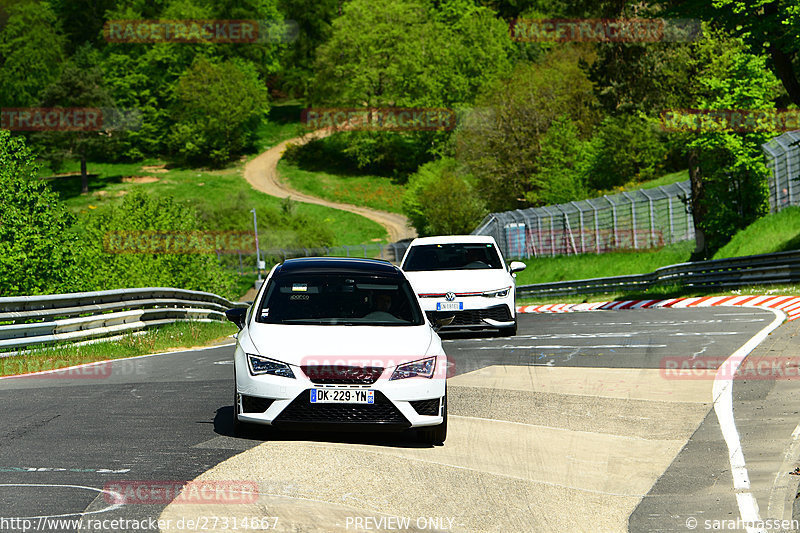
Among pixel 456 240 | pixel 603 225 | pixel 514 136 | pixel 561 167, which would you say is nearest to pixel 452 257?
pixel 456 240

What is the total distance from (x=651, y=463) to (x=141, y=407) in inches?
207

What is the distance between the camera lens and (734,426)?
9.06m

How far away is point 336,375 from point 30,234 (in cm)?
3543

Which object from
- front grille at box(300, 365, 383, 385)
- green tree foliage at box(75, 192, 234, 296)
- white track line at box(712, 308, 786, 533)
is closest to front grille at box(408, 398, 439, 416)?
front grille at box(300, 365, 383, 385)

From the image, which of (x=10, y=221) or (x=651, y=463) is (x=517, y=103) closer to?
(x=10, y=221)

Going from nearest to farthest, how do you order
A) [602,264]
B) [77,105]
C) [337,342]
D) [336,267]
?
1. [337,342]
2. [336,267]
3. [602,264]
4. [77,105]

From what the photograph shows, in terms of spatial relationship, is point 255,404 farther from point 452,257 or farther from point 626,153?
point 626,153

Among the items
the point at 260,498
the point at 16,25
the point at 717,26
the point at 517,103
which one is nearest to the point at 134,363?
the point at 260,498

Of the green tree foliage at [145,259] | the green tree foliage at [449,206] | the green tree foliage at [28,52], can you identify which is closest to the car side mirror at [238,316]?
the green tree foliage at [145,259]

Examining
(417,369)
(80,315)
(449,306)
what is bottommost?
(80,315)

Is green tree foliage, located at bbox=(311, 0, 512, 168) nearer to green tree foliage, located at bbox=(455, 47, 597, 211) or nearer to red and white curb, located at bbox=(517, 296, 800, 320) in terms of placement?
green tree foliage, located at bbox=(455, 47, 597, 211)

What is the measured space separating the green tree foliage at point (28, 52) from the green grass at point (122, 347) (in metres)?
103

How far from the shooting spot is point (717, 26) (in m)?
27.6

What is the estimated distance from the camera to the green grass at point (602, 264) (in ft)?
141
